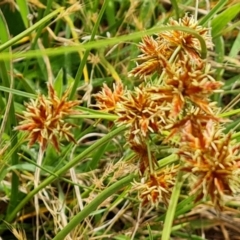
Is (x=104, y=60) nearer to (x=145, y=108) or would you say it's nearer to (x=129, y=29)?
(x=129, y=29)

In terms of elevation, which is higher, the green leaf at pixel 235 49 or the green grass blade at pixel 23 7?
the green grass blade at pixel 23 7

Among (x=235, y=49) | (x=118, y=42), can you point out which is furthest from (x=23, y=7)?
(x=118, y=42)

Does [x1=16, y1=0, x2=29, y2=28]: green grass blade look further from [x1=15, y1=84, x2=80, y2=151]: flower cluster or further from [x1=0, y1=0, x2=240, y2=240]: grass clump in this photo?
[x1=15, y1=84, x2=80, y2=151]: flower cluster

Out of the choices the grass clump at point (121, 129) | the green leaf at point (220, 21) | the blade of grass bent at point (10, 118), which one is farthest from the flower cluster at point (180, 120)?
the green leaf at point (220, 21)

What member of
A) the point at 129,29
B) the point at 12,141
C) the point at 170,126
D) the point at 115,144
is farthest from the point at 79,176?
the point at 170,126

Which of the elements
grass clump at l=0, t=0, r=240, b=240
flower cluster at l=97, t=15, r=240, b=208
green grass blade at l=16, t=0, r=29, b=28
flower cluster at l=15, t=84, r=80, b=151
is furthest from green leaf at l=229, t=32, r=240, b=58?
flower cluster at l=15, t=84, r=80, b=151

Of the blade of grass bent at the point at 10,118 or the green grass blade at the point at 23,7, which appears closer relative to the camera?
the blade of grass bent at the point at 10,118

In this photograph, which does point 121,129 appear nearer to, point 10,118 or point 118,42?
point 118,42

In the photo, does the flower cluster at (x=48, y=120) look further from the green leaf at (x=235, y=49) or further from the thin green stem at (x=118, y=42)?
the green leaf at (x=235, y=49)
